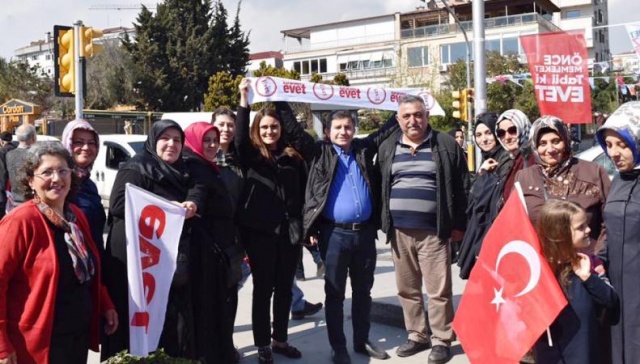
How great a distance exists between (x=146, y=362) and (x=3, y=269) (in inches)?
30.6

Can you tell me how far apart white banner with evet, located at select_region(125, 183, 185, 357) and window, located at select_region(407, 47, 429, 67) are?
2025 inches

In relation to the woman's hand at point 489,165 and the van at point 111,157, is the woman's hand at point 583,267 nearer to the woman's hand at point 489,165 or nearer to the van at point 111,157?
the woman's hand at point 489,165

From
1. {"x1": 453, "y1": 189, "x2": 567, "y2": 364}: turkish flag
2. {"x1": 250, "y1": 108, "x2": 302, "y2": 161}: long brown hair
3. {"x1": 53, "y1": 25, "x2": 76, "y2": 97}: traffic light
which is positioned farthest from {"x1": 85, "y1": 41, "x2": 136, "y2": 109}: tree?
{"x1": 453, "y1": 189, "x2": 567, "y2": 364}: turkish flag

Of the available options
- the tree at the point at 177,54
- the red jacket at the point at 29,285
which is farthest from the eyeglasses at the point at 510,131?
the tree at the point at 177,54

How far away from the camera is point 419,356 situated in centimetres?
509

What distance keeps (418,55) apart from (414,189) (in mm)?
53919

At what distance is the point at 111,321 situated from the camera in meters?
3.67

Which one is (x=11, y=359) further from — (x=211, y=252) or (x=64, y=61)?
(x=64, y=61)

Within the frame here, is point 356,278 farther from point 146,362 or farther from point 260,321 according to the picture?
point 146,362

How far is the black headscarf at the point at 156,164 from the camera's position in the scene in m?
3.90

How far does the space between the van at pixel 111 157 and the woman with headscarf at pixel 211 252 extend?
37.5 feet

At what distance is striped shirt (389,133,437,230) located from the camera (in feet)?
15.7

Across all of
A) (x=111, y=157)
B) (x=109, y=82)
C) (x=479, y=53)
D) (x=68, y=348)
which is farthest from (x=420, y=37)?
(x=68, y=348)

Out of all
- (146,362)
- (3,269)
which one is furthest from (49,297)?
(146,362)
